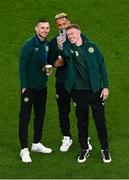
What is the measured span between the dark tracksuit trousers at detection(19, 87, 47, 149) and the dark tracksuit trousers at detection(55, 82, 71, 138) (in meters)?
0.26

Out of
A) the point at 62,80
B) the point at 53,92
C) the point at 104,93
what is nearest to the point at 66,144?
the point at 62,80

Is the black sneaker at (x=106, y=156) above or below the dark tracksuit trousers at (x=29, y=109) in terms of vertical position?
below

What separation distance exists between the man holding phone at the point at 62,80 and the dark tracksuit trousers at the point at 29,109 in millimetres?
292

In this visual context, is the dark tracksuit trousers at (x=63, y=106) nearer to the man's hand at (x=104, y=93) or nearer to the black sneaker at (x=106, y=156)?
the man's hand at (x=104, y=93)

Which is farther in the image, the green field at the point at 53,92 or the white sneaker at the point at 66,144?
the white sneaker at the point at 66,144

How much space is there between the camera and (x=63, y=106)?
10.7 m

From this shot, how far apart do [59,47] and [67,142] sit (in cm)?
175

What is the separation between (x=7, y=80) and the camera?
13.9 m

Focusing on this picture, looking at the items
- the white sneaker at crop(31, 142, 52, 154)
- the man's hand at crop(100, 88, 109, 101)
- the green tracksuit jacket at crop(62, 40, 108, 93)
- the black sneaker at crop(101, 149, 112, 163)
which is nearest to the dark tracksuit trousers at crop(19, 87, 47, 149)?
the white sneaker at crop(31, 142, 52, 154)

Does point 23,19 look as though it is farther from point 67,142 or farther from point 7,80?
point 67,142

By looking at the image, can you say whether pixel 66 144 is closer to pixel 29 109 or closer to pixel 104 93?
pixel 29 109

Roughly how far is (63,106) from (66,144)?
693mm

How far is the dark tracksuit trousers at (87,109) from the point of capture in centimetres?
999

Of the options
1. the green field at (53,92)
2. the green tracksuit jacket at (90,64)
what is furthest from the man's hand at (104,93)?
the green field at (53,92)
